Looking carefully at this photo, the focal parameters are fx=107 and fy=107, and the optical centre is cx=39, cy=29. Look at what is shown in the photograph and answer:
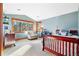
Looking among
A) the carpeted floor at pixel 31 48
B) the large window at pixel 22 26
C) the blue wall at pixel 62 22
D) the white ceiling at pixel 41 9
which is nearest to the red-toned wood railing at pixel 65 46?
the blue wall at pixel 62 22

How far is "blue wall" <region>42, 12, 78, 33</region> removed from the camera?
8.05 ft

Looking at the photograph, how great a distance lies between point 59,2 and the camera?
250 centimetres

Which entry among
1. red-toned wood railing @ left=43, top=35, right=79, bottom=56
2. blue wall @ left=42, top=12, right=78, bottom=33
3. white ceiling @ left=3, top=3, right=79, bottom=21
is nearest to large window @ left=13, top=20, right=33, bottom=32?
white ceiling @ left=3, top=3, right=79, bottom=21

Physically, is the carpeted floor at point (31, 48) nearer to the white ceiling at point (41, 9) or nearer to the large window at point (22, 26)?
the large window at point (22, 26)

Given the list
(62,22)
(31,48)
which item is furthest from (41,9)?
(31,48)

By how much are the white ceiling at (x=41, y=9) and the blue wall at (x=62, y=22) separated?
0.31 feet

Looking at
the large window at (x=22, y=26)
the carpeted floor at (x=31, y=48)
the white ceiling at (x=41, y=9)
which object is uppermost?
the white ceiling at (x=41, y=9)

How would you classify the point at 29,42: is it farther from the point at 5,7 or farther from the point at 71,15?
the point at 71,15

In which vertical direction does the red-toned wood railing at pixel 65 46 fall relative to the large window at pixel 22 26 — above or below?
below

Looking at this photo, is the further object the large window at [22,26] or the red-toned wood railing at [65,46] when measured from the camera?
the large window at [22,26]

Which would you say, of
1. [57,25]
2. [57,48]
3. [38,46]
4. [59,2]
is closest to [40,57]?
[38,46]

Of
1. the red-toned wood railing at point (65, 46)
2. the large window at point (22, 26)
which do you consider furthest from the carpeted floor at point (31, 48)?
the red-toned wood railing at point (65, 46)

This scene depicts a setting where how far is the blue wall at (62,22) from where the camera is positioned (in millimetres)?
2453

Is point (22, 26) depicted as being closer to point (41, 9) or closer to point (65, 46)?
point (41, 9)
